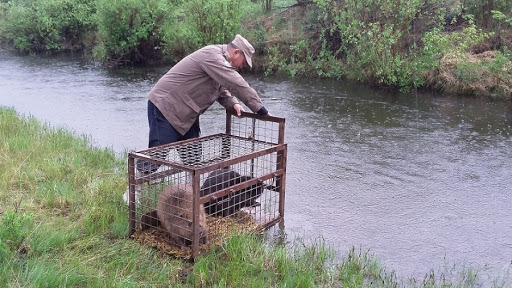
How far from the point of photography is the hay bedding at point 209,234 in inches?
173

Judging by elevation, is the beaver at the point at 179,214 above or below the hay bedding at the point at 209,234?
above

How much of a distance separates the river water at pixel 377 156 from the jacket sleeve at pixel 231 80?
4.66ft

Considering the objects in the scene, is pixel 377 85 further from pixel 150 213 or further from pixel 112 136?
pixel 150 213

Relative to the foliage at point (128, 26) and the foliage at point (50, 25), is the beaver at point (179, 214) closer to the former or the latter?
the foliage at point (128, 26)

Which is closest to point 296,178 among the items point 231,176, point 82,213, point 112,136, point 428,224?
point 428,224

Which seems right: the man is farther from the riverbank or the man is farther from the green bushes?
the green bushes

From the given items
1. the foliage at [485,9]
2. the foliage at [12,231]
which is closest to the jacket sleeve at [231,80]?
the foliage at [12,231]

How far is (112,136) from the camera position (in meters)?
9.35

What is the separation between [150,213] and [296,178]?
9.73 ft

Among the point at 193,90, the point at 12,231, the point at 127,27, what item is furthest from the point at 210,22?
the point at 12,231

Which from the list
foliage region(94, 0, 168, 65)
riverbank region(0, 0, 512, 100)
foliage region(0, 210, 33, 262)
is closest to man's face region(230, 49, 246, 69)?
foliage region(0, 210, 33, 262)

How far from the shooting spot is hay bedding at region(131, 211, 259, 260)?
4.38 meters

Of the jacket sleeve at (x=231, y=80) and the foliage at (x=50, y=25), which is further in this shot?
the foliage at (x=50, y=25)

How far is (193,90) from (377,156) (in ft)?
13.5
